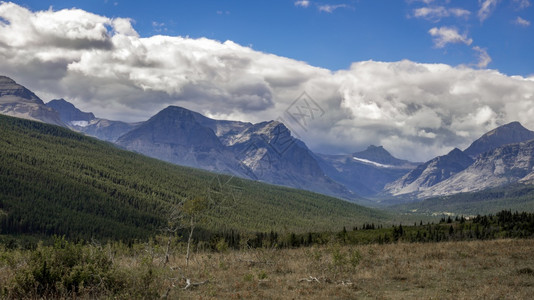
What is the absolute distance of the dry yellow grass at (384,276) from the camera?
18422mm

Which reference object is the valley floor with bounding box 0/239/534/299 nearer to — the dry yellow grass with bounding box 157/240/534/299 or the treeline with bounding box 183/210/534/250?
the dry yellow grass with bounding box 157/240/534/299

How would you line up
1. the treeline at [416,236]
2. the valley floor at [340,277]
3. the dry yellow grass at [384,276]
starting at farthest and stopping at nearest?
the treeline at [416,236] → the dry yellow grass at [384,276] → the valley floor at [340,277]

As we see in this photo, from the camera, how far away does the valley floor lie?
16.8 metres

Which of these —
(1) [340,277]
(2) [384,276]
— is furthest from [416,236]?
(1) [340,277]

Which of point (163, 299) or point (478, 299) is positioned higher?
point (478, 299)

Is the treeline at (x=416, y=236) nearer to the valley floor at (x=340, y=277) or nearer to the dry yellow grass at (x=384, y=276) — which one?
the dry yellow grass at (x=384, y=276)

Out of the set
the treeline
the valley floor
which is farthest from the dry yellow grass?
the treeline

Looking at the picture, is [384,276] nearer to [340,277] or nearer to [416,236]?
[340,277]

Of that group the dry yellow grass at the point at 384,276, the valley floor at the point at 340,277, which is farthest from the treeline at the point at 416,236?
the valley floor at the point at 340,277

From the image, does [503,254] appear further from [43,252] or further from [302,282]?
[43,252]

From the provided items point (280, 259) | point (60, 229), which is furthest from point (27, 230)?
point (280, 259)

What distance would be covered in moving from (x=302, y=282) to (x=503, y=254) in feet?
56.8

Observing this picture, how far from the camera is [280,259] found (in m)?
33.2

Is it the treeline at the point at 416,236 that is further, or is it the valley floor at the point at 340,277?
the treeline at the point at 416,236
